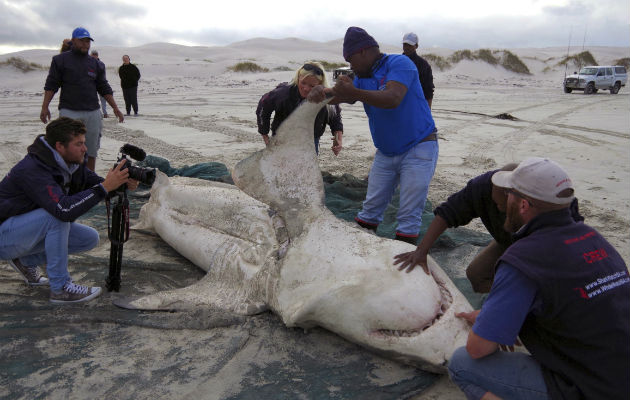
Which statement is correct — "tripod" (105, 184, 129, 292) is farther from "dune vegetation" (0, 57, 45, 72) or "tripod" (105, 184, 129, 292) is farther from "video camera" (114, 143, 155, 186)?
"dune vegetation" (0, 57, 45, 72)

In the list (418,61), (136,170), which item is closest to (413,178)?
(136,170)

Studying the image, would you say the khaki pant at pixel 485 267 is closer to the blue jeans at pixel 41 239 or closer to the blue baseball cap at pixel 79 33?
the blue jeans at pixel 41 239

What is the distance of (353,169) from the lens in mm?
7590

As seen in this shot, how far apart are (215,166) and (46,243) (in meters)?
3.30

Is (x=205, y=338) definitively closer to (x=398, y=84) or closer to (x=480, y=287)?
(x=480, y=287)

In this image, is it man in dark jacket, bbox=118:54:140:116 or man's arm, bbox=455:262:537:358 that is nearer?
man's arm, bbox=455:262:537:358

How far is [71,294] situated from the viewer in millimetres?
3377

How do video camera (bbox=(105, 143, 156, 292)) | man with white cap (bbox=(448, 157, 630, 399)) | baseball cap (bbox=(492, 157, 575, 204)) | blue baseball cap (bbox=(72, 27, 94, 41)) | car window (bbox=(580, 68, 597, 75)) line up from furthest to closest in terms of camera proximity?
car window (bbox=(580, 68, 597, 75)), blue baseball cap (bbox=(72, 27, 94, 41)), video camera (bbox=(105, 143, 156, 292)), baseball cap (bbox=(492, 157, 575, 204)), man with white cap (bbox=(448, 157, 630, 399))

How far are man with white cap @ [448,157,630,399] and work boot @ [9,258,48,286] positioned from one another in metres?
3.25

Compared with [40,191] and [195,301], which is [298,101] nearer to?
[195,301]

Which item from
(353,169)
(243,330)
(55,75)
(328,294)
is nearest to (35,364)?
(243,330)

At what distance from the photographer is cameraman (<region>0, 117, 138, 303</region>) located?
3186mm

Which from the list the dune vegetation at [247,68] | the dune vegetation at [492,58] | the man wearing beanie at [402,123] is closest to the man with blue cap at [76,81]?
the man wearing beanie at [402,123]

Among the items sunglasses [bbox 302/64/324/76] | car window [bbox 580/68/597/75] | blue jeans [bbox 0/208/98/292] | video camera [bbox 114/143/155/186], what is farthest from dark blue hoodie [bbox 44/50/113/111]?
car window [bbox 580/68/597/75]
